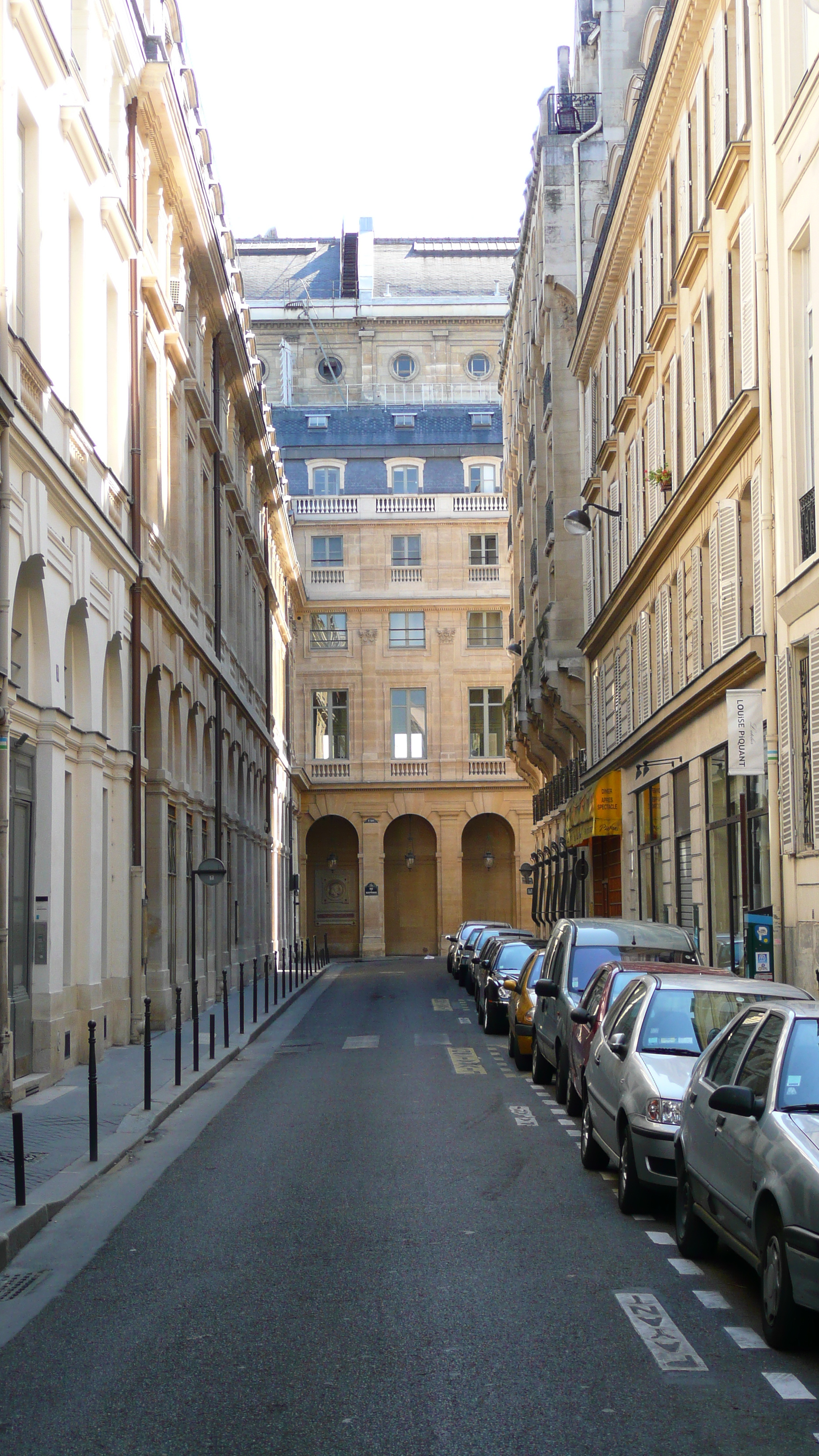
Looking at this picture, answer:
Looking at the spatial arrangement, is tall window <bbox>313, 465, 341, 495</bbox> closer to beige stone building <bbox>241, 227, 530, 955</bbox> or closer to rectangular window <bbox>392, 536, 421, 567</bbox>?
beige stone building <bbox>241, 227, 530, 955</bbox>

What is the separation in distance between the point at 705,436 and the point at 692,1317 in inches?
672

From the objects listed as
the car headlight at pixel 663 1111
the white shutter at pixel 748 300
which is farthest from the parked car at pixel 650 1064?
the white shutter at pixel 748 300

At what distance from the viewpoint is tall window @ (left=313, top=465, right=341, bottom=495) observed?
2741 inches

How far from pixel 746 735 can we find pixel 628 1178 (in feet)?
30.4

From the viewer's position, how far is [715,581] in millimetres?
22156

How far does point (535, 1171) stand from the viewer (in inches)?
464

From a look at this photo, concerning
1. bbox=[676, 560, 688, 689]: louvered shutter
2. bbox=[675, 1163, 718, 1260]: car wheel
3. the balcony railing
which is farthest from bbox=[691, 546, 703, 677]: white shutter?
bbox=[675, 1163, 718, 1260]: car wheel

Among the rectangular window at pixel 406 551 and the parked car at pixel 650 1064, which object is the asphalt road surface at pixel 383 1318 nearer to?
the parked car at pixel 650 1064

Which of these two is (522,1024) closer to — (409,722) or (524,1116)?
(524,1116)

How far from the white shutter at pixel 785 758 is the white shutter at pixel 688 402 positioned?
20.8ft

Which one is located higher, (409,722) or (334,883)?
(409,722)

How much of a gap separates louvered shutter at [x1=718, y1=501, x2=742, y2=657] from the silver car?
1258 centimetres

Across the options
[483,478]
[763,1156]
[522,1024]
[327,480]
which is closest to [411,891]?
[483,478]

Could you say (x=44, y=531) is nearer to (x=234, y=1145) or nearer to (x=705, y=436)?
(x=234, y=1145)
